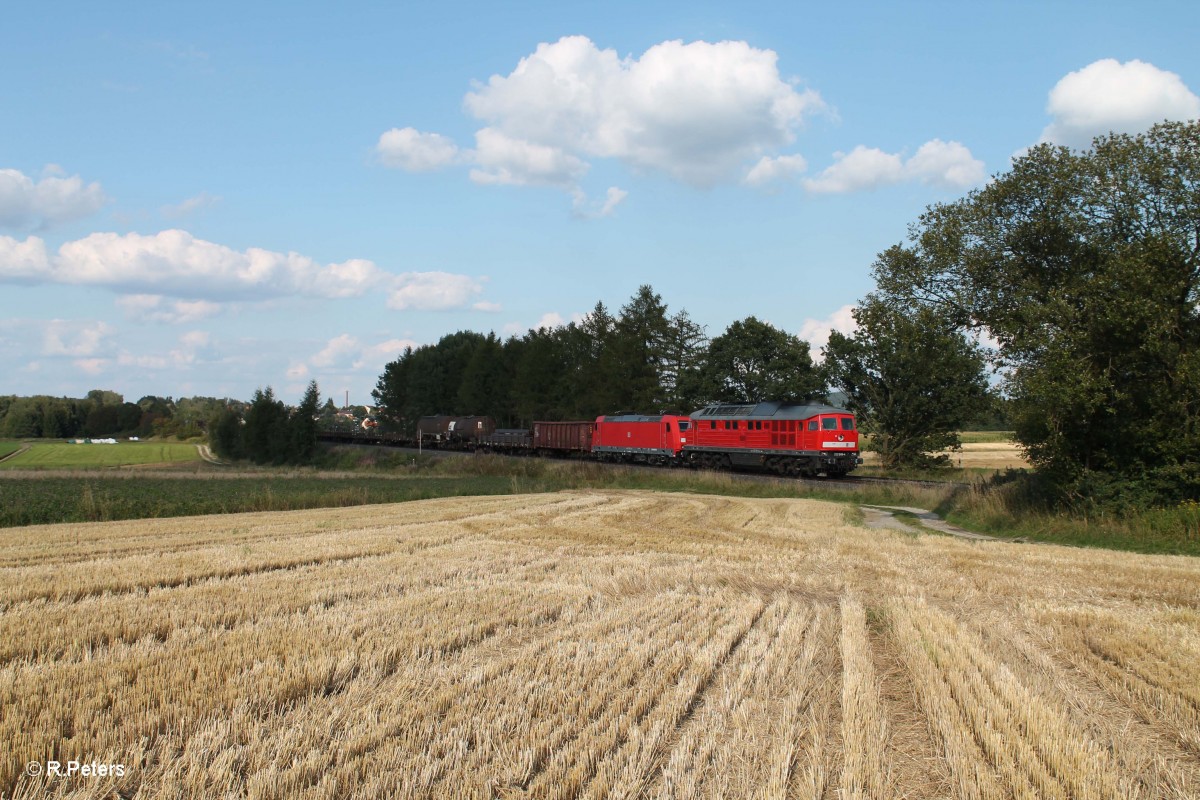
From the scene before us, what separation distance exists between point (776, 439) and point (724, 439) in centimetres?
460

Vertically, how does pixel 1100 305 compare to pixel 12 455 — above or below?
above

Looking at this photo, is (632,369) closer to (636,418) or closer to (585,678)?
(636,418)

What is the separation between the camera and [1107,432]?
22703mm

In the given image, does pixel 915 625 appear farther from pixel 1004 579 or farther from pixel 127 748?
pixel 127 748

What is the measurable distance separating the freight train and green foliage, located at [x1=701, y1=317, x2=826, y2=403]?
14834mm

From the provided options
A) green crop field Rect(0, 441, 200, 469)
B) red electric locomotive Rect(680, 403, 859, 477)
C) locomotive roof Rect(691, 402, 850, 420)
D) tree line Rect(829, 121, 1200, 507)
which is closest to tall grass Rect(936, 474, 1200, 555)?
tree line Rect(829, 121, 1200, 507)

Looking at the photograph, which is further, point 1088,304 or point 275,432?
point 275,432

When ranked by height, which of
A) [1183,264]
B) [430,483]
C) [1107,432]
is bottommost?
[430,483]

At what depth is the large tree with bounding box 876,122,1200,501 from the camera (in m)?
21.5

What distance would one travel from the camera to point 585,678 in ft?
22.3

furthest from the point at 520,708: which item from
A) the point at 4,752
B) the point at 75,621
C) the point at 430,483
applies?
the point at 430,483

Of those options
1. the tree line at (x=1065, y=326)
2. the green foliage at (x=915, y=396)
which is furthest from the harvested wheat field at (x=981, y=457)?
the tree line at (x=1065, y=326)

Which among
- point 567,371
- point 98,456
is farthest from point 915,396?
point 98,456

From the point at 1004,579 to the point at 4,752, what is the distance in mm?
12890
